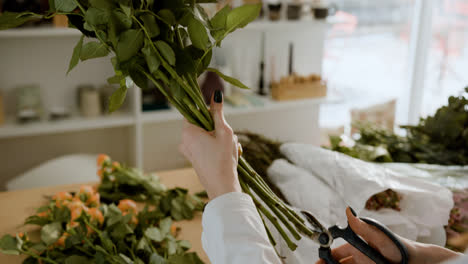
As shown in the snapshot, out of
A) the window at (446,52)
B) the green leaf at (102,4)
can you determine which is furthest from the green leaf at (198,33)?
the window at (446,52)

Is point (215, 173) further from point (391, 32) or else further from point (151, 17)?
point (391, 32)

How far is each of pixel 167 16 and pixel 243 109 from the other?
207 cm

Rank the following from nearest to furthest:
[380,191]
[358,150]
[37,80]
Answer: [380,191]
[358,150]
[37,80]

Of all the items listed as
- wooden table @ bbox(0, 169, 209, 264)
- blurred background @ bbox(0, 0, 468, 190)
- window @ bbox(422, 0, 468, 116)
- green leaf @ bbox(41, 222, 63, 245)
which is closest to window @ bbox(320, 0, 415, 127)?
blurred background @ bbox(0, 0, 468, 190)

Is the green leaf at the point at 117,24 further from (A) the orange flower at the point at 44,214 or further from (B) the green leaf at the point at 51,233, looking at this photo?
(A) the orange flower at the point at 44,214

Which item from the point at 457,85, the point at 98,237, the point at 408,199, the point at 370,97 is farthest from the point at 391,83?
the point at 98,237

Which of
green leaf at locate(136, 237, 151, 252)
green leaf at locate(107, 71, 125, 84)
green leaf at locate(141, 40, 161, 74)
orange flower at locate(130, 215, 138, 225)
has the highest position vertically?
green leaf at locate(141, 40, 161, 74)

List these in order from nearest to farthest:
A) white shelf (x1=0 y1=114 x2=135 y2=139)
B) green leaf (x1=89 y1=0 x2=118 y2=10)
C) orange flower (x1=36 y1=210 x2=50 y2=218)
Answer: green leaf (x1=89 y1=0 x2=118 y2=10) < orange flower (x1=36 y1=210 x2=50 y2=218) < white shelf (x1=0 y1=114 x2=135 y2=139)

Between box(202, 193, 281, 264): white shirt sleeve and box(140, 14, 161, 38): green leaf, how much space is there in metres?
0.26

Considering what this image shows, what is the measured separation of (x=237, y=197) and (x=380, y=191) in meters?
0.43

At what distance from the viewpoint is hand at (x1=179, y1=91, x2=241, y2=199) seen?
707 mm

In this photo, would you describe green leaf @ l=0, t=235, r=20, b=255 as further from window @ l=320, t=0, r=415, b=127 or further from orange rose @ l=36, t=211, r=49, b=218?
window @ l=320, t=0, r=415, b=127

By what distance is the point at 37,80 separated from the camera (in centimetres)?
245

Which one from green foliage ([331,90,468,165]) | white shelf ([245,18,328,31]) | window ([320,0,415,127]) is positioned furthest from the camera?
window ([320,0,415,127])
